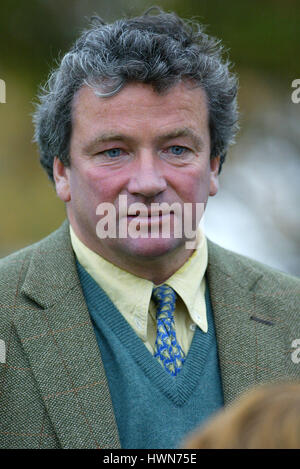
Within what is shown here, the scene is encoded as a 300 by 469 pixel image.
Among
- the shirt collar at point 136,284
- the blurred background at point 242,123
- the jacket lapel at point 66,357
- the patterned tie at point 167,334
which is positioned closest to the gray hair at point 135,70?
the shirt collar at point 136,284

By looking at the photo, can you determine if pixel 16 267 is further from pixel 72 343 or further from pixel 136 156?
pixel 136 156

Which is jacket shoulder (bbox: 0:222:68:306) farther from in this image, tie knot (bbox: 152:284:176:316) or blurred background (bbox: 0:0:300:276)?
blurred background (bbox: 0:0:300:276)

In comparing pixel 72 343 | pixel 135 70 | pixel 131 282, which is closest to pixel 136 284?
pixel 131 282

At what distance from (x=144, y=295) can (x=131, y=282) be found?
7cm

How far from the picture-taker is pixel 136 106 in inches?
99.8

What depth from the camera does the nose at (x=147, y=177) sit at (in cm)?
247

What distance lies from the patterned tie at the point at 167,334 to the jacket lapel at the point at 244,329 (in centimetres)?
17

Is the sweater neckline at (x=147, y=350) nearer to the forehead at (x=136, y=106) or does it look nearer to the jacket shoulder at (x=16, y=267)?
the jacket shoulder at (x=16, y=267)

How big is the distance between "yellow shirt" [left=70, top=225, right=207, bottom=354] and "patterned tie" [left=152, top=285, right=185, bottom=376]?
25 millimetres

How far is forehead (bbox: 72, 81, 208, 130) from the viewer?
2535 mm

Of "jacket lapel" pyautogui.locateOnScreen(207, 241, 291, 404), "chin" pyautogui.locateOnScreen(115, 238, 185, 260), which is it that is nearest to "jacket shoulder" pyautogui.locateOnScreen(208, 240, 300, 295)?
"jacket lapel" pyautogui.locateOnScreen(207, 241, 291, 404)

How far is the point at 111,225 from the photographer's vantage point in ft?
8.40
